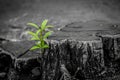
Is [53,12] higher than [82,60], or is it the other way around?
[53,12]

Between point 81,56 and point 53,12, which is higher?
point 53,12

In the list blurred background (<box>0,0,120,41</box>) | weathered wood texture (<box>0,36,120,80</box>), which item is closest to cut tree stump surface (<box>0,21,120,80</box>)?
weathered wood texture (<box>0,36,120,80</box>)

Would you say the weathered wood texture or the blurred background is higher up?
the blurred background

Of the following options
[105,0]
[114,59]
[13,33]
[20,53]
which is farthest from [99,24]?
[105,0]

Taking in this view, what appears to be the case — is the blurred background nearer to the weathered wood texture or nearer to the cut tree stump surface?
the cut tree stump surface

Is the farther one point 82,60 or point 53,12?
point 53,12

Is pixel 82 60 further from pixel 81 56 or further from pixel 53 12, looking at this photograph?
pixel 53 12

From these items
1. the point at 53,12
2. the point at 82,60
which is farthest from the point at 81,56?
the point at 53,12

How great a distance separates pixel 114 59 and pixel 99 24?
0.86m

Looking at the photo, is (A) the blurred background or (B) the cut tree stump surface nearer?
(B) the cut tree stump surface

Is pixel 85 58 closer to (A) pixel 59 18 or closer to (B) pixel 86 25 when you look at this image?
(B) pixel 86 25

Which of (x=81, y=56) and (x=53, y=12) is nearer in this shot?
(x=81, y=56)

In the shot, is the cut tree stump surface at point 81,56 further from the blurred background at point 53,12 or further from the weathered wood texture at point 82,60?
the blurred background at point 53,12

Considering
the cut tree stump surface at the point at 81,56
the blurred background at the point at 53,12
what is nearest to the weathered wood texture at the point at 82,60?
the cut tree stump surface at the point at 81,56
